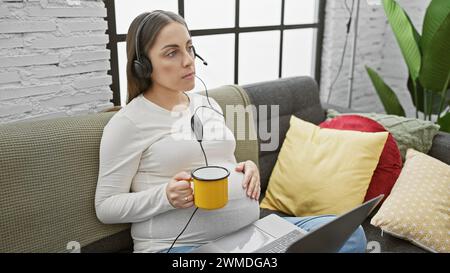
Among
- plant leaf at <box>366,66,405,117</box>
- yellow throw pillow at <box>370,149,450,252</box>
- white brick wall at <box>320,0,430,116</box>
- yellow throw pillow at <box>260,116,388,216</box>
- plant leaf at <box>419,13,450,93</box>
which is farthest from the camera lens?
white brick wall at <box>320,0,430,116</box>

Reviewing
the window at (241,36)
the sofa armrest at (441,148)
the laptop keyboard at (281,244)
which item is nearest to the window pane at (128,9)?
the window at (241,36)

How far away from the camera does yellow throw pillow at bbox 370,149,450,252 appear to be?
4.44 ft

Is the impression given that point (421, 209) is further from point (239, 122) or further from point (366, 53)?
point (366, 53)

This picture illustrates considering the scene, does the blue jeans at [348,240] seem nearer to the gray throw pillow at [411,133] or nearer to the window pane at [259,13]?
the gray throw pillow at [411,133]

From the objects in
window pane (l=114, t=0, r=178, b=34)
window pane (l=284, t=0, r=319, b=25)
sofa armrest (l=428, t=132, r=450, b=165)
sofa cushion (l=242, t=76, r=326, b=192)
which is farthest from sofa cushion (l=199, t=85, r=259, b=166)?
window pane (l=284, t=0, r=319, b=25)

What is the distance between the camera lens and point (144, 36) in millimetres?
1194

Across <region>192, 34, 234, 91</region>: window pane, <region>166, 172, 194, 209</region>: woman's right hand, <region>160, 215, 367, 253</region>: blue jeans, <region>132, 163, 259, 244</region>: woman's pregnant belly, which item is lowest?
<region>160, 215, 367, 253</region>: blue jeans

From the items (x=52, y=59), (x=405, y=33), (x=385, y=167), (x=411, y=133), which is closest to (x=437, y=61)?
(x=405, y=33)

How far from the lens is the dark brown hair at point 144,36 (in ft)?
3.89

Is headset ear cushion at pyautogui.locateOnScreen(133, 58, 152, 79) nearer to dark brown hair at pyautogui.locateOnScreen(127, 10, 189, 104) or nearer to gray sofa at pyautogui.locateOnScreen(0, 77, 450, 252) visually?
dark brown hair at pyautogui.locateOnScreen(127, 10, 189, 104)

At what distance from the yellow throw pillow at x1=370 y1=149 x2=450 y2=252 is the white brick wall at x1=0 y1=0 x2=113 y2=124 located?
1.22 m
